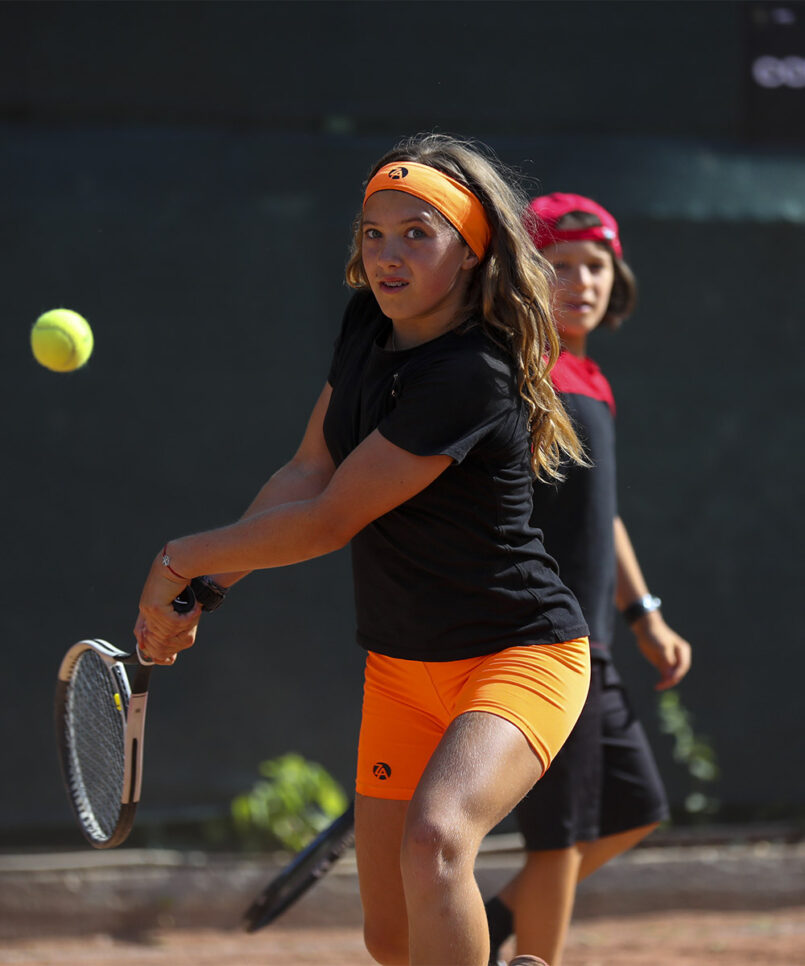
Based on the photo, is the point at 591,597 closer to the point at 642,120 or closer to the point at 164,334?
the point at 164,334

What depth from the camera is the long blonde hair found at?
245cm

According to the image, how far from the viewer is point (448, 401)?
2295mm

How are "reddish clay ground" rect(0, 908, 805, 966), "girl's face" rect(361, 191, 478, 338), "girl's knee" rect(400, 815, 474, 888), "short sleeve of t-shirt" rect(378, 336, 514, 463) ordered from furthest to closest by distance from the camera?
"reddish clay ground" rect(0, 908, 805, 966), "girl's face" rect(361, 191, 478, 338), "short sleeve of t-shirt" rect(378, 336, 514, 463), "girl's knee" rect(400, 815, 474, 888)

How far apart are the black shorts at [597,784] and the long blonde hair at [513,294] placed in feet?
2.67

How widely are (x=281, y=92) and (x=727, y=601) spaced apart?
93.7 inches

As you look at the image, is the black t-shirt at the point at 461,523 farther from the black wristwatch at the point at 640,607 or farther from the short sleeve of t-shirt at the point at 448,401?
the black wristwatch at the point at 640,607

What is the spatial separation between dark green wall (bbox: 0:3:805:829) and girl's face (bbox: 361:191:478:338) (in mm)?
1947

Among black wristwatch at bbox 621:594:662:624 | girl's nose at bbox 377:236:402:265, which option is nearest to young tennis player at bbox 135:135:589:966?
girl's nose at bbox 377:236:402:265

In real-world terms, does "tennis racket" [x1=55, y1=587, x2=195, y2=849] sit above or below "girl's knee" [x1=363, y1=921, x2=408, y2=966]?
above

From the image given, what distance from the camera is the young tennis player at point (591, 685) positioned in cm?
297

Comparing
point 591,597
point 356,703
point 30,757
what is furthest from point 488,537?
point 30,757

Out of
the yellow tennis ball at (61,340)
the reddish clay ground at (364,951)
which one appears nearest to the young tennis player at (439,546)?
the yellow tennis ball at (61,340)

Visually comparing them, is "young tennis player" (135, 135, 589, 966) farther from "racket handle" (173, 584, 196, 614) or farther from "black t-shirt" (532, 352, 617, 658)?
"black t-shirt" (532, 352, 617, 658)

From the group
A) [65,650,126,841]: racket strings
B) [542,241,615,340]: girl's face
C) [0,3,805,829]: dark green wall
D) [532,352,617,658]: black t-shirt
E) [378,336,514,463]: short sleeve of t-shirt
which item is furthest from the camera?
[0,3,805,829]: dark green wall
